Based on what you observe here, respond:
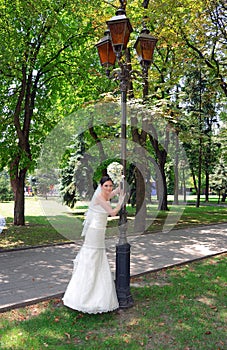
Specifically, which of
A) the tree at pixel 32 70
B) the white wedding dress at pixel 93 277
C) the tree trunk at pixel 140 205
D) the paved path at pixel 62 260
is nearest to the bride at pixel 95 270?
the white wedding dress at pixel 93 277

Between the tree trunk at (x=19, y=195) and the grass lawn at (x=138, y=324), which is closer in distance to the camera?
the grass lawn at (x=138, y=324)

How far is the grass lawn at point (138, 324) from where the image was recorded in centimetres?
416

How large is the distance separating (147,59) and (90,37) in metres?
9.08

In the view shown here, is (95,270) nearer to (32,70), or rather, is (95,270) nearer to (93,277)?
(93,277)

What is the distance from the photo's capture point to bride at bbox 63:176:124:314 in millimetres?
4912

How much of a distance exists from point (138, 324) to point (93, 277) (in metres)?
0.92

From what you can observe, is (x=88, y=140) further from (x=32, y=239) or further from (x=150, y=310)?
(x=150, y=310)

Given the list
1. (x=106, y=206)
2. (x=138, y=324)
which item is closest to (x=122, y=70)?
(x=106, y=206)

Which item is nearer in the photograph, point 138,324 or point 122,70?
point 138,324

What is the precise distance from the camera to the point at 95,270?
5.03 m

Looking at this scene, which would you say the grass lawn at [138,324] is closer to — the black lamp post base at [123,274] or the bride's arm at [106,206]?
the black lamp post base at [123,274]

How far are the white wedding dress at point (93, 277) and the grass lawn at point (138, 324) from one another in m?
0.20

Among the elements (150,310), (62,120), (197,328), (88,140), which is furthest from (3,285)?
(88,140)

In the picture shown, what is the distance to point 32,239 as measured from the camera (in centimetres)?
1101
